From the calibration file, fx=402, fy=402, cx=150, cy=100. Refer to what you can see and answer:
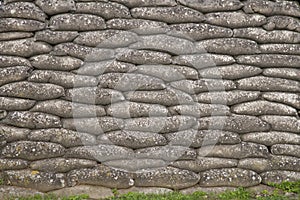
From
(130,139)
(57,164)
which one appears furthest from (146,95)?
(57,164)

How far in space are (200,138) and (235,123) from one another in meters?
0.47

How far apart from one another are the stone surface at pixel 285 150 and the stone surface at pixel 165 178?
1.05 m

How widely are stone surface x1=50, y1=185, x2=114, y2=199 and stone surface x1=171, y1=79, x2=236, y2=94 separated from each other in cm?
151

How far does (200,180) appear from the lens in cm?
482

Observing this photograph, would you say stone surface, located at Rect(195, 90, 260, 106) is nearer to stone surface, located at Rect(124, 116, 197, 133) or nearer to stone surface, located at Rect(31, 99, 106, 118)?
stone surface, located at Rect(124, 116, 197, 133)

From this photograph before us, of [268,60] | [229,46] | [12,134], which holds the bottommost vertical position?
[12,134]

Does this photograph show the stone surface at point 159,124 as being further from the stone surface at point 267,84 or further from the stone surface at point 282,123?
the stone surface at point 282,123

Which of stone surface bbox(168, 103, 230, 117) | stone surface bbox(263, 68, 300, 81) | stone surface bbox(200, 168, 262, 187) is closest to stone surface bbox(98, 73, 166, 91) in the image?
stone surface bbox(168, 103, 230, 117)

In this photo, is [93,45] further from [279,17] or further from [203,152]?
[279,17]

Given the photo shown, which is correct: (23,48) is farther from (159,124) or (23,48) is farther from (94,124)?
(159,124)

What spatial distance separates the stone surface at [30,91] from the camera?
4.77m

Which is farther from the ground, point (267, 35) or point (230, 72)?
point (267, 35)

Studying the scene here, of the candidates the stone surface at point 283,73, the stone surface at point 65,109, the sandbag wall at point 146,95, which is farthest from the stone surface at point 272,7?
the stone surface at point 65,109

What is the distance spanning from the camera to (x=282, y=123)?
4.97 meters
